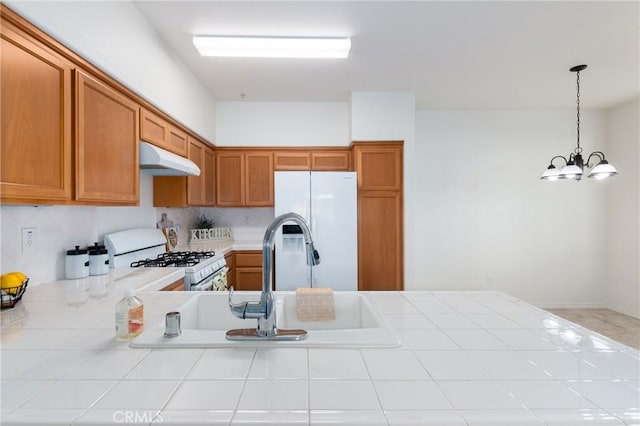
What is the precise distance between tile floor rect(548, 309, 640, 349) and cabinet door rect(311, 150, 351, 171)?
3371 millimetres

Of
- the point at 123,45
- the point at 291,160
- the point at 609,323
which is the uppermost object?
the point at 123,45

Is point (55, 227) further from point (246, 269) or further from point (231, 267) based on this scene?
point (246, 269)

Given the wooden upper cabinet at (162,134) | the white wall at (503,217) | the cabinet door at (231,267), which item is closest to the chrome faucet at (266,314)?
the wooden upper cabinet at (162,134)

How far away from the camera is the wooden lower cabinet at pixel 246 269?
3.42 meters

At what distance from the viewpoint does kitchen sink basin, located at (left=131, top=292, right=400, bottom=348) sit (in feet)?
2.98

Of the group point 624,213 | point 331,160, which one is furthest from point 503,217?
point 331,160

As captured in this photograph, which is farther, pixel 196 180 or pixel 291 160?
pixel 291 160

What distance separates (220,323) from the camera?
1.37 meters

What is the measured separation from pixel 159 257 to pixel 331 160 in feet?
7.14

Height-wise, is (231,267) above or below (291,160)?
below

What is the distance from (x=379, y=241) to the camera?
137 inches

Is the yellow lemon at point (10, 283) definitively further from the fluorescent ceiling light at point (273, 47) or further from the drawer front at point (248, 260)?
the drawer front at point (248, 260)

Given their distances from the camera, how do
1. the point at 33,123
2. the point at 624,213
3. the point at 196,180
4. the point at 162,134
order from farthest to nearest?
the point at 624,213 → the point at 196,180 → the point at 162,134 → the point at 33,123

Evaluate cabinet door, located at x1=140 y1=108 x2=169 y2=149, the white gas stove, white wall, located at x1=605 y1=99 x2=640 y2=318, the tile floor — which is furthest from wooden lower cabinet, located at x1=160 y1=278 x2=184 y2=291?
white wall, located at x1=605 y1=99 x2=640 y2=318
